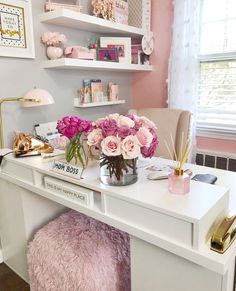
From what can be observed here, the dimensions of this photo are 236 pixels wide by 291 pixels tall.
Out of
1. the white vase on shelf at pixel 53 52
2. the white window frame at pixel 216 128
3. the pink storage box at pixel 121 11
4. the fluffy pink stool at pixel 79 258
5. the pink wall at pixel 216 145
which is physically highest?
the pink storage box at pixel 121 11

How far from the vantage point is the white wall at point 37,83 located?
1.77 metres

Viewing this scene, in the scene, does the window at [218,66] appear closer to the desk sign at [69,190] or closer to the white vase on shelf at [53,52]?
the white vase on shelf at [53,52]

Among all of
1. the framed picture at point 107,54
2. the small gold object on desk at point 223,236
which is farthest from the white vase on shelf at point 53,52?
the small gold object on desk at point 223,236

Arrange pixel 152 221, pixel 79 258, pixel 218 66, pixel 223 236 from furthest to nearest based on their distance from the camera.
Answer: pixel 218 66 < pixel 79 258 < pixel 152 221 < pixel 223 236

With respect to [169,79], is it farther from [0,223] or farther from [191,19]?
[0,223]

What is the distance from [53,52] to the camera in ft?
6.24

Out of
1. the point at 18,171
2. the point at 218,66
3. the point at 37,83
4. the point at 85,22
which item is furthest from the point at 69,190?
the point at 218,66

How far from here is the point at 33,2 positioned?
1.82m

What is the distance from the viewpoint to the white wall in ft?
5.80

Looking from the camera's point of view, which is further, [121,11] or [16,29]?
[121,11]

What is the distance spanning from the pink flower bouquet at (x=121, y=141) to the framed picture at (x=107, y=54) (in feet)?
4.68

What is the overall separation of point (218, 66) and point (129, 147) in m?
1.73

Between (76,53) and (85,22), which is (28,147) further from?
(85,22)

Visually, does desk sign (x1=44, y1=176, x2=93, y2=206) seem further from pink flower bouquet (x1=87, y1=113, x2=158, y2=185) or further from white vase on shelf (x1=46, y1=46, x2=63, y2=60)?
white vase on shelf (x1=46, y1=46, x2=63, y2=60)
